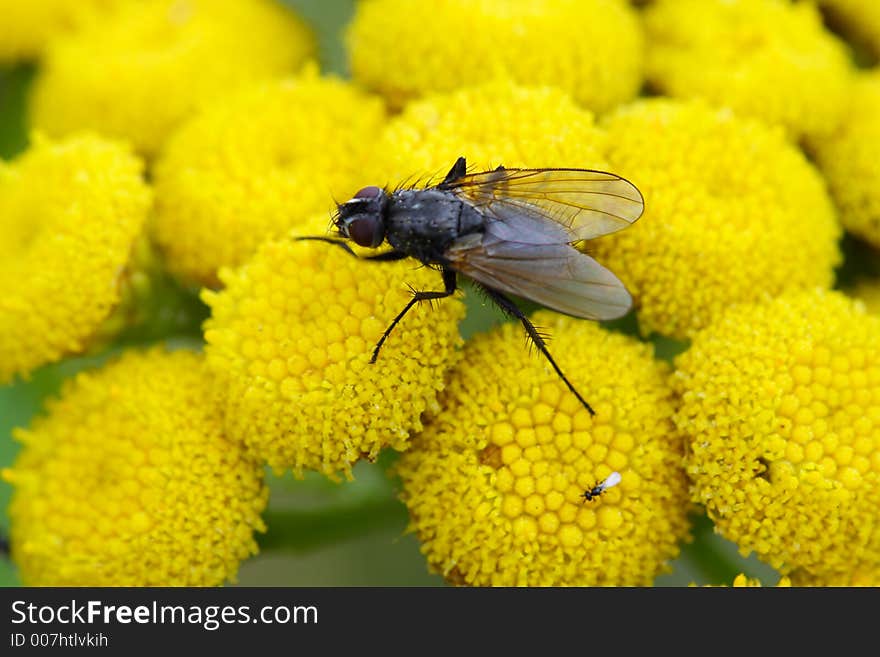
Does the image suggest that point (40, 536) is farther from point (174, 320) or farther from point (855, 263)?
point (855, 263)

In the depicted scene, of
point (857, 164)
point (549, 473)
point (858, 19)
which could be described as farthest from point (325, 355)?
point (858, 19)

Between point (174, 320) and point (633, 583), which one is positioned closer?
point (633, 583)

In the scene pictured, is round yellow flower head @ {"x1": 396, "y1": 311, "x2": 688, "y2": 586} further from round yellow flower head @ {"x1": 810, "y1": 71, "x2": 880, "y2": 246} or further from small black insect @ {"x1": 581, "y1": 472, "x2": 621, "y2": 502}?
round yellow flower head @ {"x1": 810, "y1": 71, "x2": 880, "y2": 246}

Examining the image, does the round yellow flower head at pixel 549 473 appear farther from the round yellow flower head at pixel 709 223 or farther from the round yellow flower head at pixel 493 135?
the round yellow flower head at pixel 493 135

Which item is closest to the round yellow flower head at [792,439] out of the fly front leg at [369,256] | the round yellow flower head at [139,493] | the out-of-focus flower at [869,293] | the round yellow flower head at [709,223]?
the round yellow flower head at [709,223]

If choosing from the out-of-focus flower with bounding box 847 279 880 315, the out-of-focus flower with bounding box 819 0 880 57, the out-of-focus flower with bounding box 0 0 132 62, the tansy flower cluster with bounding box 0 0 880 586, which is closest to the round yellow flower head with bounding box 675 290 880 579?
the tansy flower cluster with bounding box 0 0 880 586
